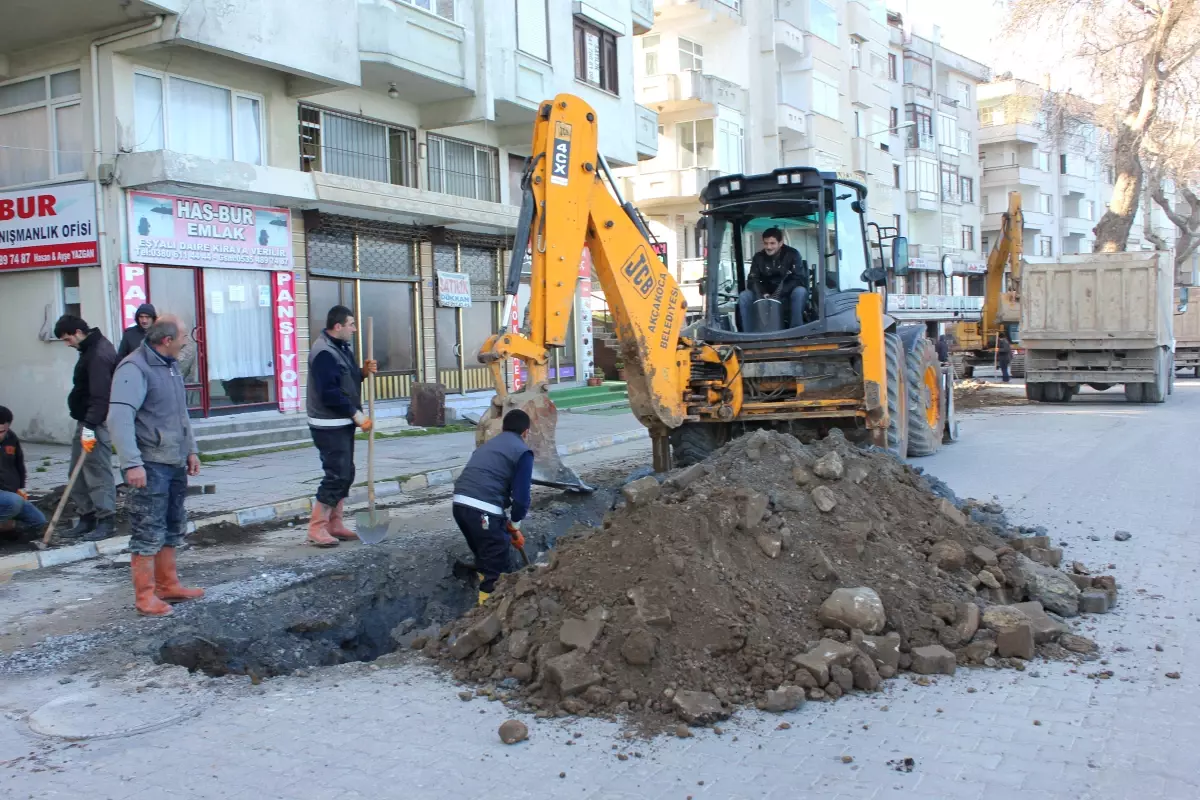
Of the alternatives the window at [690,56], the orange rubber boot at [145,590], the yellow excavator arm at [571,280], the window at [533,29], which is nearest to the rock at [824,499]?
the yellow excavator arm at [571,280]

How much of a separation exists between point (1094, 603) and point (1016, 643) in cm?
107

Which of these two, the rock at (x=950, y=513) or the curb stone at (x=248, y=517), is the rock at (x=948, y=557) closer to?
the rock at (x=950, y=513)

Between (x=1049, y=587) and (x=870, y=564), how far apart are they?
3.45 ft

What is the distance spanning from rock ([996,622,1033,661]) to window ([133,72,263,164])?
12534 mm

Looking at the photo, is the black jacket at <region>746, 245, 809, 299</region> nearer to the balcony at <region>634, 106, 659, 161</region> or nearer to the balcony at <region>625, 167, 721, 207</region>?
the balcony at <region>634, 106, 659, 161</region>

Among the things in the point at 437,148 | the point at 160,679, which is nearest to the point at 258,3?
the point at 437,148

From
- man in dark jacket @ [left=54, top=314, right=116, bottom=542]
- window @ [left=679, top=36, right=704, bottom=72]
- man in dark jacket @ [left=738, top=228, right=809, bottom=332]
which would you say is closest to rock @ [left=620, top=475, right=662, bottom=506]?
man in dark jacket @ [left=738, top=228, right=809, bottom=332]

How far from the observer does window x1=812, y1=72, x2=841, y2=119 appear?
3669cm

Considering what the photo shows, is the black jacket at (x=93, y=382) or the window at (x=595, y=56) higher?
the window at (x=595, y=56)

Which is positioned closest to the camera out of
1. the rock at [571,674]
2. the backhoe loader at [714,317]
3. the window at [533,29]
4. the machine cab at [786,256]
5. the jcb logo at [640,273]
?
the rock at [571,674]

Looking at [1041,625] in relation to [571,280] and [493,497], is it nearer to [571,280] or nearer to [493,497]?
[493,497]

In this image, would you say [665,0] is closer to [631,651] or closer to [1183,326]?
[1183,326]

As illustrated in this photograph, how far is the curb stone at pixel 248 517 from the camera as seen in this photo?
7.25 m

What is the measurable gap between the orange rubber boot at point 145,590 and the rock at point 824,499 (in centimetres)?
393
